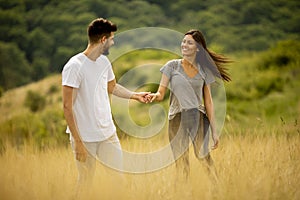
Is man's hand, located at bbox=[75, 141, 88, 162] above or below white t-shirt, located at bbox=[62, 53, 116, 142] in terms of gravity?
below

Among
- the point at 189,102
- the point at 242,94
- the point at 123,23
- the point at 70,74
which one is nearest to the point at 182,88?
the point at 189,102

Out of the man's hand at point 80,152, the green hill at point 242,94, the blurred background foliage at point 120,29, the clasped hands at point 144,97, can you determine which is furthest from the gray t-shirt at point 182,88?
the blurred background foliage at point 120,29

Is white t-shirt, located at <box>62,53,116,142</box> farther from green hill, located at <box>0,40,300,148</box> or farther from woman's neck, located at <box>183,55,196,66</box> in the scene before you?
green hill, located at <box>0,40,300,148</box>

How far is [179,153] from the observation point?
4.82m

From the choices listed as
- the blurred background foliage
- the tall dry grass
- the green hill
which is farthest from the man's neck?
the blurred background foliage

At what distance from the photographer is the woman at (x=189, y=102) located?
188 inches

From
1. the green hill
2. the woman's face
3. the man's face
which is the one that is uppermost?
the man's face

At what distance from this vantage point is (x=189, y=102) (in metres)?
4.76

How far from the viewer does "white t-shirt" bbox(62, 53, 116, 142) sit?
4320 millimetres

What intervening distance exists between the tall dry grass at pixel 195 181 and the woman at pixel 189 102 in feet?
0.66

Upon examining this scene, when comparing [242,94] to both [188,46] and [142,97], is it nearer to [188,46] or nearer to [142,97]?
[142,97]

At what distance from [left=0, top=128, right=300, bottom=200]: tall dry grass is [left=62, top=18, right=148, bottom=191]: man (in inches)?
7.5

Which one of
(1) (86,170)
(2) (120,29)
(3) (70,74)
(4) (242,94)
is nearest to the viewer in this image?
(3) (70,74)

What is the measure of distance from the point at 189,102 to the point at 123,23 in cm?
3294
